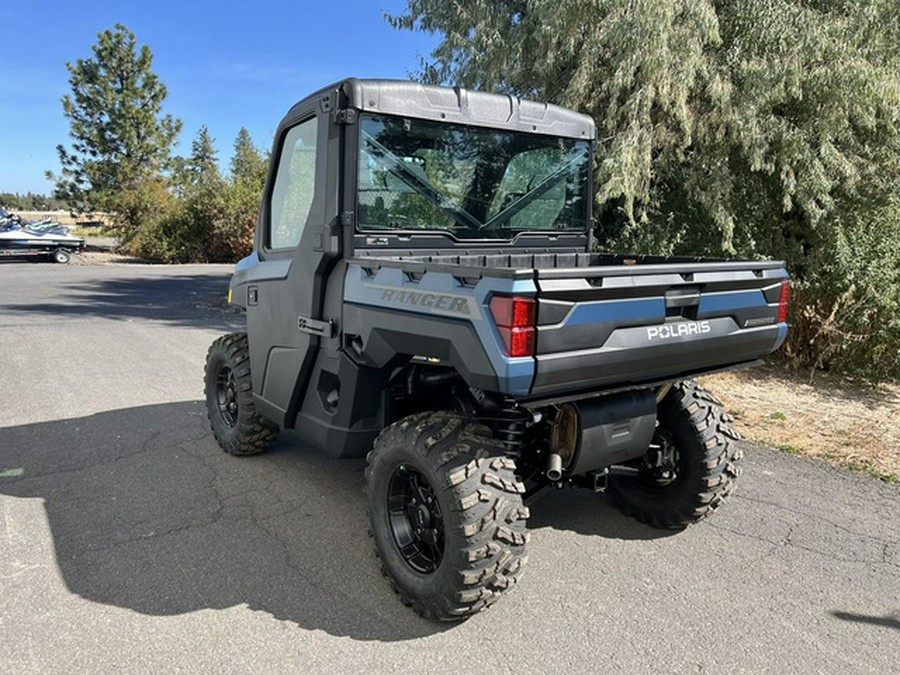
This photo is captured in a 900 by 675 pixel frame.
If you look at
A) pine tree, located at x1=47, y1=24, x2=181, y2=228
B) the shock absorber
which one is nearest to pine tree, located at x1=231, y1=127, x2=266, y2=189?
pine tree, located at x1=47, y1=24, x2=181, y2=228

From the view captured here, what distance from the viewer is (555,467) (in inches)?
120

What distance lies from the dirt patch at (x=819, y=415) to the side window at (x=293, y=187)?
13.3 feet

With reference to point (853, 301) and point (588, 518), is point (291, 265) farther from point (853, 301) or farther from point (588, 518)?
point (853, 301)

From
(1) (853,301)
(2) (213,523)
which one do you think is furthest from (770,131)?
(2) (213,523)

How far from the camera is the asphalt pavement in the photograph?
2680 mm

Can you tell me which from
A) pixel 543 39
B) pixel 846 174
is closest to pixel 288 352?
pixel 543 39

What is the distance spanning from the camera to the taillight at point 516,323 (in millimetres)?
2424

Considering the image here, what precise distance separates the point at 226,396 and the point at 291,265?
1.74 metres

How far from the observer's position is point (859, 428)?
5746mm

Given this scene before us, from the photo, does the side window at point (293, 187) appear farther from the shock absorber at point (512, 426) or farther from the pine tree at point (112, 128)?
the pine tree at point (112, 128)

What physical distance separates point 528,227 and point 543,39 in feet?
17.4

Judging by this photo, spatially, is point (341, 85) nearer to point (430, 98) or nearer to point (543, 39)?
point (430, 98)

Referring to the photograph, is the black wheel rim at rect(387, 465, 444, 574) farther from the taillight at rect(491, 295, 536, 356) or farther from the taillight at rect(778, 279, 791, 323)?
the taillight at rect(778, 279, 791, 323)

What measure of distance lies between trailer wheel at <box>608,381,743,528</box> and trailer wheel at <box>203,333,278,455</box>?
2593 mm
